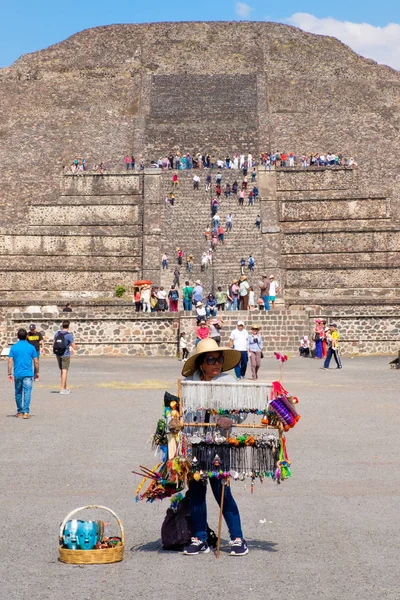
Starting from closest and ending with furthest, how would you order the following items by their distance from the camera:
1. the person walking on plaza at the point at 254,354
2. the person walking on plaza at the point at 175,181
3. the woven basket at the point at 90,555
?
the woven basket at the point at 90,555 < the person walking on plaza at the point at 254,354 < the person walking on plaza at the point at 175,181

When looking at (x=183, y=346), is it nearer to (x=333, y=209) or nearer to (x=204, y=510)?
(x=333, y=209)

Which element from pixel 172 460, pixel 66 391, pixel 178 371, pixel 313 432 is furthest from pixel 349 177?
pixel 172 460

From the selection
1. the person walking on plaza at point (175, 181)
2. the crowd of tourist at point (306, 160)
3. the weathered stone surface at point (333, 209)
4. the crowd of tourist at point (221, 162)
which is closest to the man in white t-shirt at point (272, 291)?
the weathered stone surface at point (333, 209)

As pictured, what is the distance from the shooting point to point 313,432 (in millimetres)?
13602

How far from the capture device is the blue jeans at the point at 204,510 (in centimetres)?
738

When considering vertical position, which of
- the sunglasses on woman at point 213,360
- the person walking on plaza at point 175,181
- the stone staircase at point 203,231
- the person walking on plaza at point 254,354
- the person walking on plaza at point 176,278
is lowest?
the person walking on plaza at point 254,354

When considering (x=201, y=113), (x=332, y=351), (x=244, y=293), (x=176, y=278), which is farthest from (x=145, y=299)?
(x=201, y=113)

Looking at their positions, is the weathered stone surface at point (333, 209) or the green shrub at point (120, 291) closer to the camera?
the green shrub at point (120, 291)

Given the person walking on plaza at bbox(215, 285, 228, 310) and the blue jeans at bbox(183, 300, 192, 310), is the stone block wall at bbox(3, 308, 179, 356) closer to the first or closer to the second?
the person walking on plaza at bbox(215, 285, 228, 310)

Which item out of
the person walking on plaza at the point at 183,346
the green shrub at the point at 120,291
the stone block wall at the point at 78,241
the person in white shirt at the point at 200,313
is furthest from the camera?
the stone block wall at the point at 78,241

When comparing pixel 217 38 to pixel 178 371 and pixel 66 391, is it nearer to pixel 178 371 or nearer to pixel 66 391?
pixel 178 371

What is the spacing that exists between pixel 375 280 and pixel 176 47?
1081 inches

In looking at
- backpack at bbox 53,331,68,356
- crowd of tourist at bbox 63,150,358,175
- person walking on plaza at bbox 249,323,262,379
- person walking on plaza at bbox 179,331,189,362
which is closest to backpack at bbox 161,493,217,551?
backpack at bbox 53,331,68,356

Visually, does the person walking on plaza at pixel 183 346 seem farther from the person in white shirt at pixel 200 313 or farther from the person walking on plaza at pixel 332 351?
the person walking on plaza at pixel 332 351
